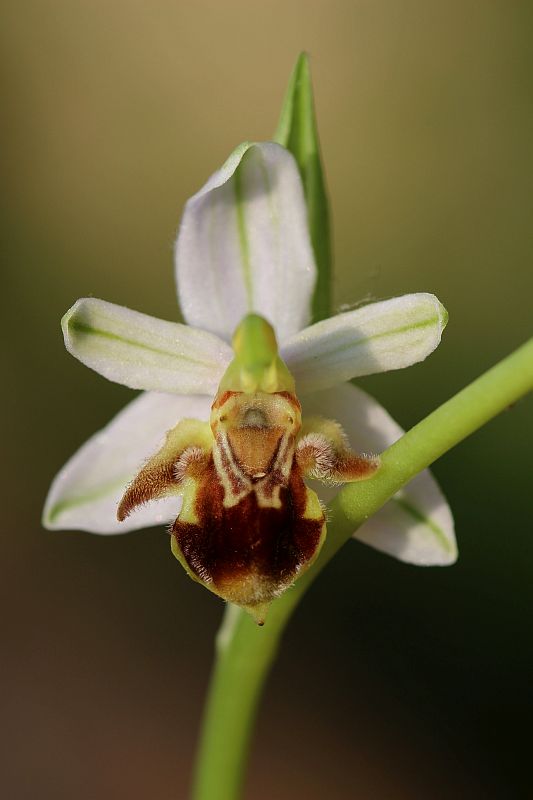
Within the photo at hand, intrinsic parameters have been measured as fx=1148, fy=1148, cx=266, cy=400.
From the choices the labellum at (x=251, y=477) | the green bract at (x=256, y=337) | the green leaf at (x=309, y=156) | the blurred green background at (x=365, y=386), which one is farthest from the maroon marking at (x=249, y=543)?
the blurred green background at (x=365, y=386)

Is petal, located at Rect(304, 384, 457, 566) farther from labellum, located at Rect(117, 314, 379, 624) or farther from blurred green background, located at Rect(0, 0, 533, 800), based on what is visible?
blurred green background, located at Rect(0, 0, 533, 800)

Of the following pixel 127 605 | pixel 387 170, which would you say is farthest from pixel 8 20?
pixel 127 605

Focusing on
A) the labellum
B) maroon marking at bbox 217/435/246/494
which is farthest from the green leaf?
maroon marking at bbox 217/435/246/494

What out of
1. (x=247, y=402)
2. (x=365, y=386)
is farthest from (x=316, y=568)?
(x=365, y=386)

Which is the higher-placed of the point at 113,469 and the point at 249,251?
the point at 249,251

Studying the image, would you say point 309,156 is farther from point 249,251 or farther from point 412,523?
point 412,523

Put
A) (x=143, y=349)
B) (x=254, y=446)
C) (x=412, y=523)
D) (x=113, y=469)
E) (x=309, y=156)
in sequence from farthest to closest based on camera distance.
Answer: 1. (x=113, y=469)
2. (x=412, y=523)
3. (x=309, y=156)
4. (x=143, y=349)
5. (x=254, y=446)

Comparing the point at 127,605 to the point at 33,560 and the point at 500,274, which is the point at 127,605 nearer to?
the point at 33,560
